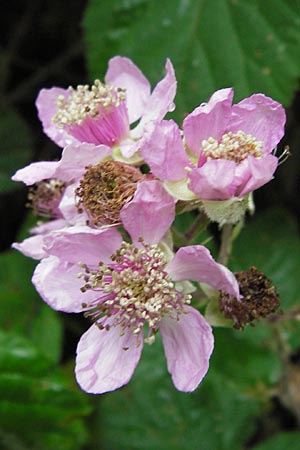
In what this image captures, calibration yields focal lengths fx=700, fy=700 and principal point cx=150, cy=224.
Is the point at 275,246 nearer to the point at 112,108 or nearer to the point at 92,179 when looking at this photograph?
the point at 112,108

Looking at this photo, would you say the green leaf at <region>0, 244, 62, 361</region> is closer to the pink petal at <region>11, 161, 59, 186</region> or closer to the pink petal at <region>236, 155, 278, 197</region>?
the pink petal at <region>11, 161, 59, 186</region>

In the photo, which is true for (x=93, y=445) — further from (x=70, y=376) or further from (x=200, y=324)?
(x=200, y=324)

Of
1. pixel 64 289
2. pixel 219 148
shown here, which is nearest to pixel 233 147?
pixel 219 148

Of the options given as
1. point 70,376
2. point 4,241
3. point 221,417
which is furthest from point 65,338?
point 221,417

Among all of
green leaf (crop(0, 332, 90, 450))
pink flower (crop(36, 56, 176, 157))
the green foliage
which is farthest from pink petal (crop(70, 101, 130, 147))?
the green foliage

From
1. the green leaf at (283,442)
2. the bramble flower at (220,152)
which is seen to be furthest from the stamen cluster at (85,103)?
the green leaf at (283,442)

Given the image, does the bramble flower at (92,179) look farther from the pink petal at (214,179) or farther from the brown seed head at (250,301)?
the brown seed head at (250,301)
